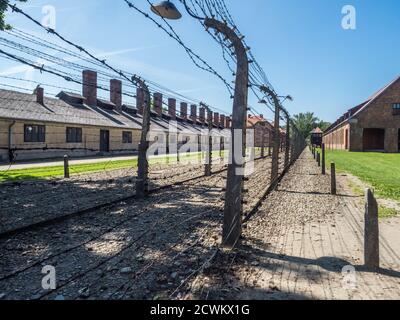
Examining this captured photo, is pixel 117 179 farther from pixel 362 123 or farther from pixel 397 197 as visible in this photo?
pixel 362 123

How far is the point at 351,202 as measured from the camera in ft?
32.5

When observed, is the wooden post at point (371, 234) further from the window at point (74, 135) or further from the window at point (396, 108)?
the window at point (396, 108)

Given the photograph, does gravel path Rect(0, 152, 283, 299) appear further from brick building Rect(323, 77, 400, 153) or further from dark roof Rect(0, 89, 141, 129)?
brick building Rect(323, 77, 400, 153)

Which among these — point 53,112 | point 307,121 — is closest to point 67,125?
point 53,112

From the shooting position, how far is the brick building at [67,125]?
885 inches

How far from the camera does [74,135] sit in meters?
27.7

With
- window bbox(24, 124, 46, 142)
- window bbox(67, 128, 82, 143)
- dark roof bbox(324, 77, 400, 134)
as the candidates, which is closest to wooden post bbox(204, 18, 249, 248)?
window bbox(24, 124, 46, 142)

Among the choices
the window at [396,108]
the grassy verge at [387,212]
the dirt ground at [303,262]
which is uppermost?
the window at [396,108]

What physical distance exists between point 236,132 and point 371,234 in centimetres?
258

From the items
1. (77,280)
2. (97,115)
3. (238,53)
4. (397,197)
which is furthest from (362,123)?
(77,280)

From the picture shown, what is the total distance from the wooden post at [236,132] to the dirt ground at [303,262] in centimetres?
35

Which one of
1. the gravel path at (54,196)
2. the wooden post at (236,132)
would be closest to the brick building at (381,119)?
the gravel path at (54,196)

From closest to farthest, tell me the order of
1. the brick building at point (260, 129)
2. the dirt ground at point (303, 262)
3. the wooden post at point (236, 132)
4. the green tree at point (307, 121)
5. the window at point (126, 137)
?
the dirt ground at point (303, 262), the wooden post at point (236, 132), the brick building at point (260, 129), the window at point (126, 137), the green tree at point (307, 121)

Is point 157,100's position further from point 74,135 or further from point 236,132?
point 236,132
